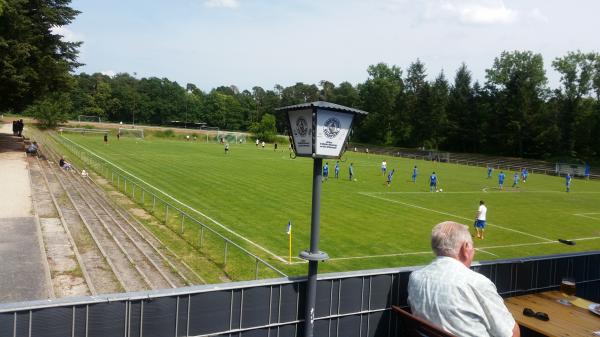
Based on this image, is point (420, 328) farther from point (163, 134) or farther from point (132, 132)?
point (163, 134)

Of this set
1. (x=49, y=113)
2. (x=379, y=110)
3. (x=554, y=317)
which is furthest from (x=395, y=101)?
(x=554, y=317)

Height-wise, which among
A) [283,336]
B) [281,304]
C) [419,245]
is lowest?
[419,245]

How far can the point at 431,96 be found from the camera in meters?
102

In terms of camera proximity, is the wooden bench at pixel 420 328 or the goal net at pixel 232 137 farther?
the goal net at pixel 232 137

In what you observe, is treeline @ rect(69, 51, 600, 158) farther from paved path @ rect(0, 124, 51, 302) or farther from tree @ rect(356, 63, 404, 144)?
paved path @ rect(0, 124, 51, 302)

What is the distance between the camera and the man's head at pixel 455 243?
4258 mm

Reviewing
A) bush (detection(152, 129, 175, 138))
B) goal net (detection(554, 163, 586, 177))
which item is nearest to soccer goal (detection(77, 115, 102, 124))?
bush (detection(152, 129, 175, 138))

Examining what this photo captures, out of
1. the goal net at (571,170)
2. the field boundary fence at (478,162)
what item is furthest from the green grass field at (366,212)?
the field boundary fence at (478,162)

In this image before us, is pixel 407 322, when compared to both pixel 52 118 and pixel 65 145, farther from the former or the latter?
pixel 52 118

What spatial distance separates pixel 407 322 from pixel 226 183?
95.3 ft

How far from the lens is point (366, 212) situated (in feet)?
83.0

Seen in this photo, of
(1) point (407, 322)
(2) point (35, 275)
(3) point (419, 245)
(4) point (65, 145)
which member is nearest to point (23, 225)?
(2) point (35, 275)

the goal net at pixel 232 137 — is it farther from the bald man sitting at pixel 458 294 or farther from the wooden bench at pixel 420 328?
the bald man sitting at pixel 458 294

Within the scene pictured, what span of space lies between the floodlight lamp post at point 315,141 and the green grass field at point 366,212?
9.31m
